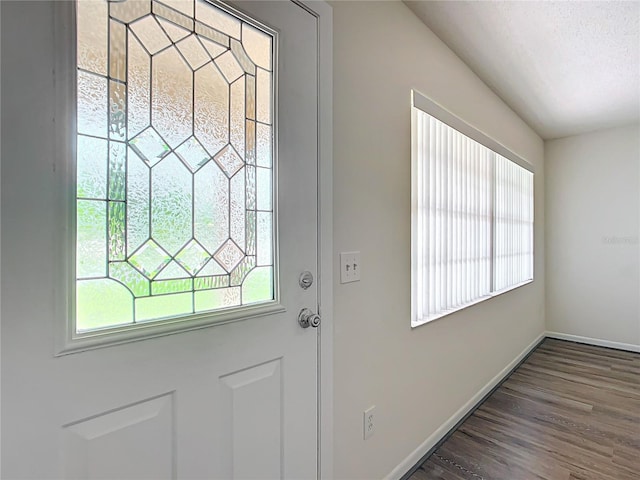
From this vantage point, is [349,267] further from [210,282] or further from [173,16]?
[173,16]

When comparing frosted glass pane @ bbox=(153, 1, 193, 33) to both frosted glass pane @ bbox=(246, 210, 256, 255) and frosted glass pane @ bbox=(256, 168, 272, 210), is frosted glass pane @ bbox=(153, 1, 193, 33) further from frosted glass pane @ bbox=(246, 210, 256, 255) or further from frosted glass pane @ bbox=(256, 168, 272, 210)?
frosted glass pane @ bbox=(246, 210, 256, 255)

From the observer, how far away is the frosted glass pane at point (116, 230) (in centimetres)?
80

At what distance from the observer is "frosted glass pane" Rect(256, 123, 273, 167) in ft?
3.59

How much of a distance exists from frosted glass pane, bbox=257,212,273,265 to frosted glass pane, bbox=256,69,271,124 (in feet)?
1.02

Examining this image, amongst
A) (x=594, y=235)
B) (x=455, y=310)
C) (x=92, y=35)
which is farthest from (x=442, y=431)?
(x=594, y=235)

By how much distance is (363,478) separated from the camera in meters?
1.51

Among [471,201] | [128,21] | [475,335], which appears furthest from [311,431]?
[471,201]

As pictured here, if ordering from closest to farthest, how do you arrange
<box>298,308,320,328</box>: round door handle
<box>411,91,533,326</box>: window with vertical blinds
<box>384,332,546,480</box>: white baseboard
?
<box>298,308,320,328</box>: round door handle, <box>384,332,546,480</box>: white baseboard, <box>411,91,533,326</box>: window with vertical blinds

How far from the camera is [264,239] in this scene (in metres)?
1.12

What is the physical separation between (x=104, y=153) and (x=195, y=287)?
40cm

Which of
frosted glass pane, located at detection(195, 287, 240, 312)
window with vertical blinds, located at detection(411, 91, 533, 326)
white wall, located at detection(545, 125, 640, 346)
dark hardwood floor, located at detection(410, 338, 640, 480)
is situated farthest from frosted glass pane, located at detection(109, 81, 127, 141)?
white wall, located at detection(545, 125, 640, 346)

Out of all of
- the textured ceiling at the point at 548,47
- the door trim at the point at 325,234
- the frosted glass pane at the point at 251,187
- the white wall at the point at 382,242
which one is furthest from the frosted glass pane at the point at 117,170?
the textured ceiling at the point at 548,47

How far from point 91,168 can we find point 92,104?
14 cm

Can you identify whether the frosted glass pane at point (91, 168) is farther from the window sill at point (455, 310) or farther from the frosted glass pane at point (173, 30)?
the window sill at point (455, 310)
